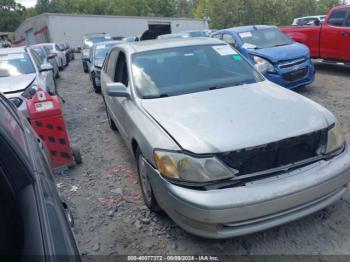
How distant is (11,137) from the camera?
1427mm

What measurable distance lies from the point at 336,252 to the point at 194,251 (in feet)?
3.66

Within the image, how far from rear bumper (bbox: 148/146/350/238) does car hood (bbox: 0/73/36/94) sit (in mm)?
4212

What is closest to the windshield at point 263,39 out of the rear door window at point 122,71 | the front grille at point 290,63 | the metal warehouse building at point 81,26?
the front grille at point 290,63

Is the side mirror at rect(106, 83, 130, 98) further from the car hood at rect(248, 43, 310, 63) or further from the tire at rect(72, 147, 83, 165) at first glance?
the car hood at rect(248, 43, 310, 63)

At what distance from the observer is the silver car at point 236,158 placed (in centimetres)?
240

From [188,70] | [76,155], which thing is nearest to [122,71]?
[188,70]

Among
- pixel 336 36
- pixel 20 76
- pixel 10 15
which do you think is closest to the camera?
pixel 20 76

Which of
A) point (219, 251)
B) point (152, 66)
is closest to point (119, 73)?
point (152, 66)

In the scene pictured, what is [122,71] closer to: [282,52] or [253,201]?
[253,201]

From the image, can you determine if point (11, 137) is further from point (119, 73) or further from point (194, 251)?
point (119, 73)

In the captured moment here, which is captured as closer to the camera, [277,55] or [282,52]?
[277,55]

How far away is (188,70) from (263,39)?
199 inches

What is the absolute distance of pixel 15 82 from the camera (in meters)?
6.12

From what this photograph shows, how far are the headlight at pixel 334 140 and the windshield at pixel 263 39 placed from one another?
5.35 meters
